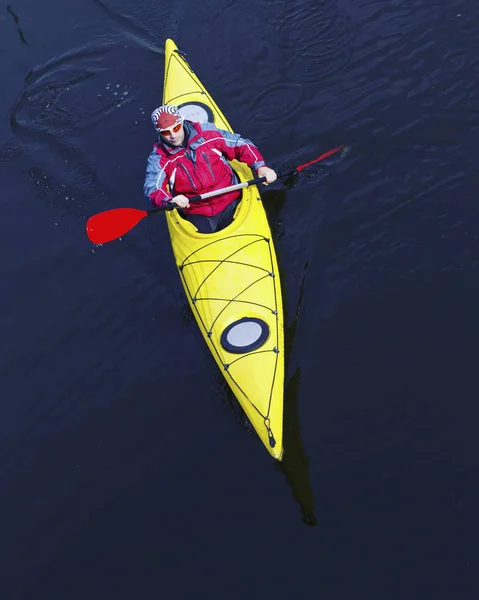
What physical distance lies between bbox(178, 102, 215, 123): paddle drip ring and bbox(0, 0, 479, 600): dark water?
485 millimetres

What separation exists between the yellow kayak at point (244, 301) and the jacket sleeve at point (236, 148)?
0.23 m

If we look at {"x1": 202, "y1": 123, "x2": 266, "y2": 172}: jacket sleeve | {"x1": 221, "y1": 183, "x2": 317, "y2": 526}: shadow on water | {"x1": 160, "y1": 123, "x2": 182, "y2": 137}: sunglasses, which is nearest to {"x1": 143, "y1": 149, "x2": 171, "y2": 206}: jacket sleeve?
{"x1": 160, "y1": 123, "x2": 182, "y2": 137}: sunglasses

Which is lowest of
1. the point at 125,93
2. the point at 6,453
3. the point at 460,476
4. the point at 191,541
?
the point at 460,476

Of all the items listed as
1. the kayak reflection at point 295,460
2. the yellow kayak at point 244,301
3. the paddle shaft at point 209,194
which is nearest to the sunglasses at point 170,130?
the paddle shaft at point 209,194

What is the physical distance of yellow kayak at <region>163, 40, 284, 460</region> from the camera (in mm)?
5359

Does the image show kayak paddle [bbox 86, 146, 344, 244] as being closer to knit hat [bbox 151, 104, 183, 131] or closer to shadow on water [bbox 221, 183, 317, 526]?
knit hat [bbox 151, 104, 183, 131]

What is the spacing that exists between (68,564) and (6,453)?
130 cm

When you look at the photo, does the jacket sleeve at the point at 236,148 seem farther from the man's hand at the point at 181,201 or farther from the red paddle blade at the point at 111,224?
the red paddle blade at the point at 111,224

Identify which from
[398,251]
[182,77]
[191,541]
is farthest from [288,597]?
[182,77]

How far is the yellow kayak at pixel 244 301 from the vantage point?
5.36 meters

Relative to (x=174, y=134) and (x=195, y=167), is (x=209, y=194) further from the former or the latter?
(x=174, y=134)

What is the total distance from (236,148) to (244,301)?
1675mm

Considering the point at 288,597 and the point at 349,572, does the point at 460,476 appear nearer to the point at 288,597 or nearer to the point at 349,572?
the point at 349,572

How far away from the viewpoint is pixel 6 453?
6031mm
